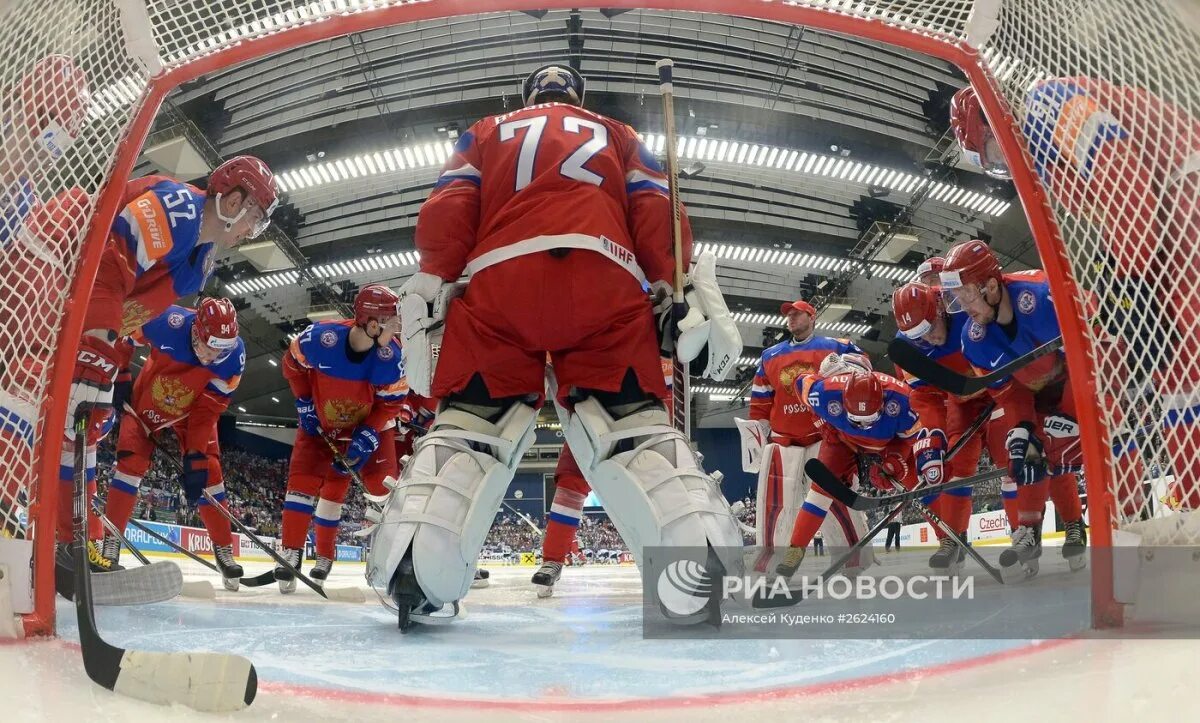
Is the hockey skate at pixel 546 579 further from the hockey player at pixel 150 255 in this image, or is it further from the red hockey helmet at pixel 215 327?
the red hockey helmet at pixel 215 327

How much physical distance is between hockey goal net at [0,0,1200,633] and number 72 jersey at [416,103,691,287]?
37 cm

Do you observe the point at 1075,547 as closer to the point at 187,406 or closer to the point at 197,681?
the point at 197,681

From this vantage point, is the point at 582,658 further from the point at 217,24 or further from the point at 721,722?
the point at 217,24

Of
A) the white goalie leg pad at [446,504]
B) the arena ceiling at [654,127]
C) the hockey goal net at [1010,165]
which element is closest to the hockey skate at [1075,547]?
the hockey goal net at [1010,165]

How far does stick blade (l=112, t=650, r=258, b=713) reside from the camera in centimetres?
78

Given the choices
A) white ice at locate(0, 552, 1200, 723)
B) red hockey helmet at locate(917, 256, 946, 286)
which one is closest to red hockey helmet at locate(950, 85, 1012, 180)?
red hockey helmet at locate(917, 256, 946, 286)

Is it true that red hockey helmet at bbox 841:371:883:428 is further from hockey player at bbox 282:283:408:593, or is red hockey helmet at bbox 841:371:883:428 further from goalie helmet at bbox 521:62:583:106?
hockey player at bbox 282:283:408:593

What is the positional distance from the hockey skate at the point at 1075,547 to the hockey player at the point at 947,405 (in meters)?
0.32

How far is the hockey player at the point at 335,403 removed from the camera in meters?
3.50

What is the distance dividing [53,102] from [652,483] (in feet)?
4.13

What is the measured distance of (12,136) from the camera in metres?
1.24

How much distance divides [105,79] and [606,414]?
3.70 ft

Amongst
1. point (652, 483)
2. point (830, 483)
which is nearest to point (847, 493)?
point (830, 483)

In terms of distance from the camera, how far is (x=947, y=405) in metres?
3.53
